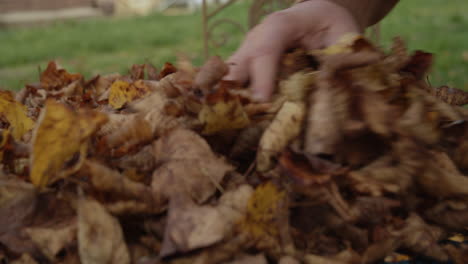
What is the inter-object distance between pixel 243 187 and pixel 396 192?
242 mm

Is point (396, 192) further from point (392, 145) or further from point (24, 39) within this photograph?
point (24, 39)

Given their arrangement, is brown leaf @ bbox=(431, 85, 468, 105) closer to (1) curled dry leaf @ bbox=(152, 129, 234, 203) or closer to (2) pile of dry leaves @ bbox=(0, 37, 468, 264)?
(2) pile of dry leaves @ bbox=(0, 37, 468, 264)

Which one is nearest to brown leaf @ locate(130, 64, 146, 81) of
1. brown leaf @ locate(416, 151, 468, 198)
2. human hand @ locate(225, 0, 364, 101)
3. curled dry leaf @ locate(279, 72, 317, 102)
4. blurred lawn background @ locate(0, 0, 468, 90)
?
human hand @ locate(225, 0, 364, 101)

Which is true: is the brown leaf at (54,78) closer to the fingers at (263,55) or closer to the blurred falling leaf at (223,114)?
the fingers at (263,55)

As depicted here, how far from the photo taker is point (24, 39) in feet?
24.2

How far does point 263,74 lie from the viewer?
0.90 metres

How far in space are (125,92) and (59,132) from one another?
1.48 ft

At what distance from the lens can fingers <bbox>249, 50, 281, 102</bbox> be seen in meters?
0.86

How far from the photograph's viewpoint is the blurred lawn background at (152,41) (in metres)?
4.61

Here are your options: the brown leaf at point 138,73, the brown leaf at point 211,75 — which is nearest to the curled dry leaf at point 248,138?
the brown leaf at point 211,75

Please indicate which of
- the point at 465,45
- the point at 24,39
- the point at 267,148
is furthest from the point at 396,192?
the point at 24,39

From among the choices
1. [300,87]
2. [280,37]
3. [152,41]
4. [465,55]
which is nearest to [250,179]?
[300,87]

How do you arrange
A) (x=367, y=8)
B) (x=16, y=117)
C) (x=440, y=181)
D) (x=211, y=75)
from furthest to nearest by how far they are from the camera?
(x=367, y=8) < (x=16, y=117) < (x=211, y=75) < (x=440, y=181)

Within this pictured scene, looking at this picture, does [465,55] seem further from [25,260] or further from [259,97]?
[25,260]
